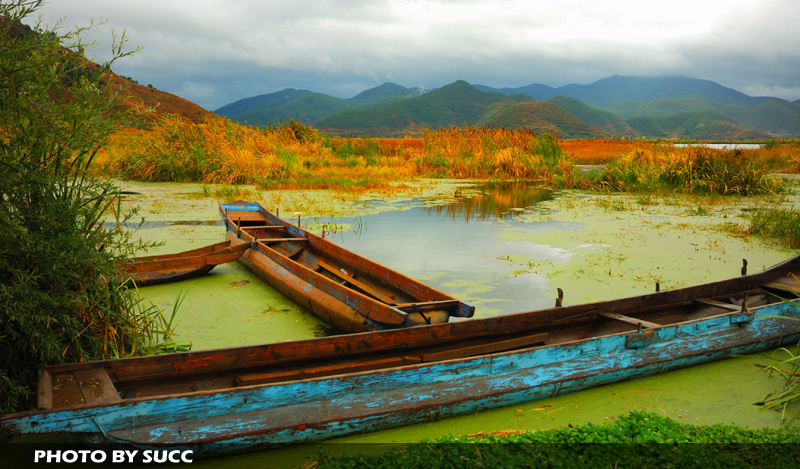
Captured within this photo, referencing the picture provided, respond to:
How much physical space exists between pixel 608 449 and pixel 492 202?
942cm

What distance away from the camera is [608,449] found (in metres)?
2.61

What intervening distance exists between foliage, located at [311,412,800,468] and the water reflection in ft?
22.4

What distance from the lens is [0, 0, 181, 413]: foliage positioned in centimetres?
281

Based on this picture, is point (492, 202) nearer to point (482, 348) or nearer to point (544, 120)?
point (482, 348)

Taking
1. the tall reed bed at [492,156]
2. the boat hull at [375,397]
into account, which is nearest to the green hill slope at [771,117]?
the tall reed bed at [492,156]

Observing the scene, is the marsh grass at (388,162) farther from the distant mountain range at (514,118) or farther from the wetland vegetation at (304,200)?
the distant mountain range at (514,118)

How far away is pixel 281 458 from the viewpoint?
260 centimetres

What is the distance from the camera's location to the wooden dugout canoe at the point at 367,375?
97.9 inches

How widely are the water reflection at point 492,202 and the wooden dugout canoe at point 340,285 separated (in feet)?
13.5

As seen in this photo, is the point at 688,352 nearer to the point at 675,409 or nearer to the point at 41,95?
the point at 675,409

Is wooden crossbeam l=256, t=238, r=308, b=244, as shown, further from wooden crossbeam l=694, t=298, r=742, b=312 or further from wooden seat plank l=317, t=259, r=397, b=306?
wooden crossbeam l=694, t=298, r=742, b=312

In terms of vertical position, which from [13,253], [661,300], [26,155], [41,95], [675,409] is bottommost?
[675,409]

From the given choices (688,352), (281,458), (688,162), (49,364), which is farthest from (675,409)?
(688,162)

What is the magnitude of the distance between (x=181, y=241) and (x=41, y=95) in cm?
428
